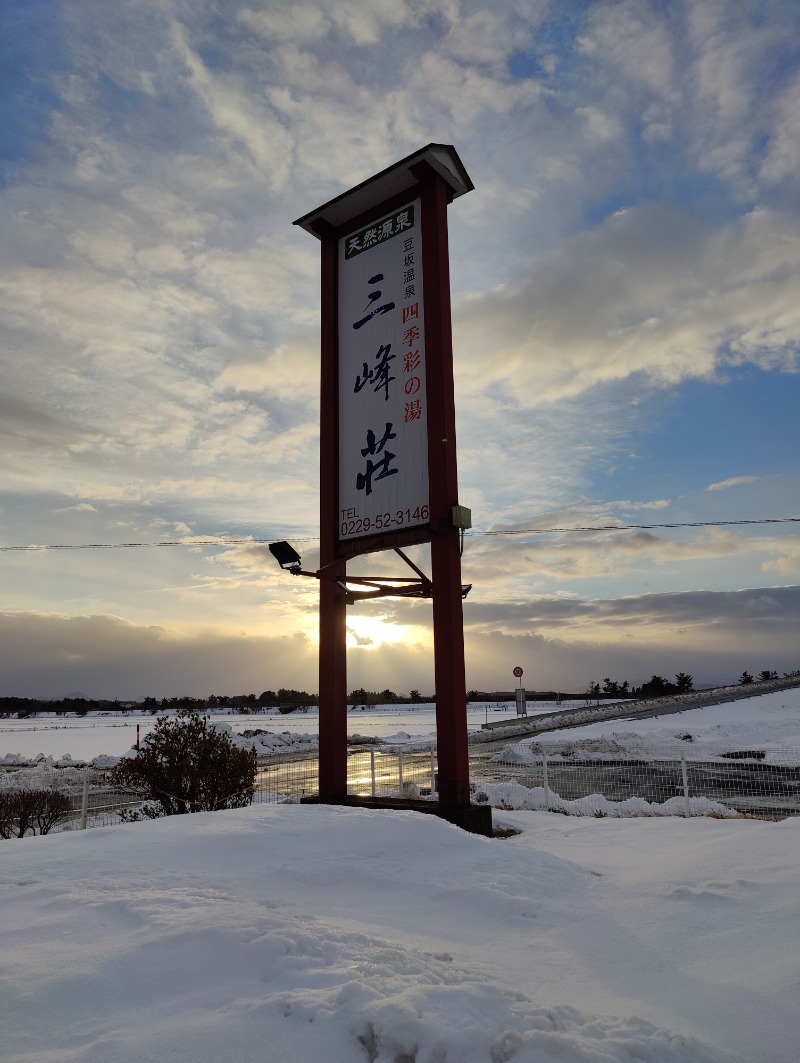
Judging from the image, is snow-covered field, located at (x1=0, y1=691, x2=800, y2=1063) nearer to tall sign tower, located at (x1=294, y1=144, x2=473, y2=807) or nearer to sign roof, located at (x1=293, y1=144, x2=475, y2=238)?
tall sign tower, located at (x1=294, y1=144, x2=473, y2=807)

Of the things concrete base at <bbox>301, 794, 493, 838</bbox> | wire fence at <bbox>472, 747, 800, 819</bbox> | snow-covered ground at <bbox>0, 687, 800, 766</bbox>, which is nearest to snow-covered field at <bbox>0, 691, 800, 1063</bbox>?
concrete base at <bbox>301, 794, 493, 838</bbox>

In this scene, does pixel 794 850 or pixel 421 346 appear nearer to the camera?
pixel 794 850

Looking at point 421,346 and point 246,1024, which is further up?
point 421,346

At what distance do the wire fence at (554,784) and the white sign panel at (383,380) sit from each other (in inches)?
209

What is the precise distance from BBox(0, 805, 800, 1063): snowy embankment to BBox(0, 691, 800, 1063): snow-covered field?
0.05ft

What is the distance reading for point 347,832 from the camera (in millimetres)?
7469

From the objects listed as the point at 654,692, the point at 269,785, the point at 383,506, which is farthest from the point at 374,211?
the point at 654,692

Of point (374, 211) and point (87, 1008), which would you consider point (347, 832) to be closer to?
point (87, 1008)

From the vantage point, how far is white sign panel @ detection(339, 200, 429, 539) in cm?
1178

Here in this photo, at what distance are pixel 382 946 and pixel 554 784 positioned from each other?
579 inches

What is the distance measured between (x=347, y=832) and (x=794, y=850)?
187 inches

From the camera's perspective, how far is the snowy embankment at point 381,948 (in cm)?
326

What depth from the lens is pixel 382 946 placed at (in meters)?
4.36

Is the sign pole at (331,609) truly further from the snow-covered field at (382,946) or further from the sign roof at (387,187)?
the snow-covered field at (382,946)
